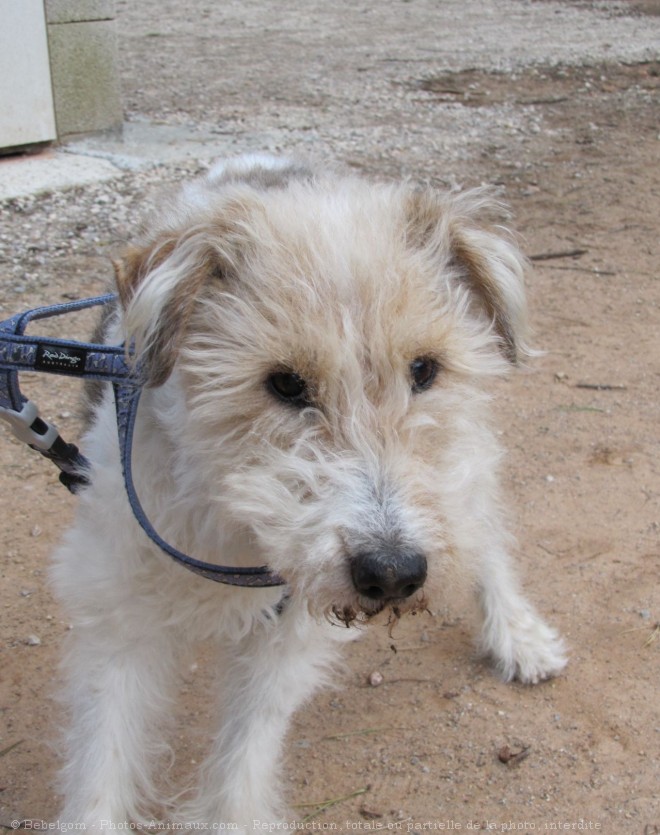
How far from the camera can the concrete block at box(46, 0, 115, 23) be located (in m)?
7.58

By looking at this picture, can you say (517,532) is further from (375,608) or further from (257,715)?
(375,608)

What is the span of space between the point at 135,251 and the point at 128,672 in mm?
1078

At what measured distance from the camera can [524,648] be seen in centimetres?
339

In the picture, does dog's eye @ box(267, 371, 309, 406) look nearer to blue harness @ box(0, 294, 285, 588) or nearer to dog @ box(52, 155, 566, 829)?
dog @ box(52, 155, 566, 829)

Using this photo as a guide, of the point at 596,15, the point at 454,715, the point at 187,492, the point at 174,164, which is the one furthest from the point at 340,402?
the point at 596,15

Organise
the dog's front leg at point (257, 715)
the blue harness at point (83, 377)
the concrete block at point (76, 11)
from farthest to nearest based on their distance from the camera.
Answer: the concrete block at point (76, 11) → the dog's front leg at point (257, 715) → the blue harness at point (83, 377)

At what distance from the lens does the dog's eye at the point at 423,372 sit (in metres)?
2.28

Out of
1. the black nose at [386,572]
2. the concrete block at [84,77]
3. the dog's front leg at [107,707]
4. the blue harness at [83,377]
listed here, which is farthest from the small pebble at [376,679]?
the concrete block at [84,77]

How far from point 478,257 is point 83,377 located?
41.7 inches

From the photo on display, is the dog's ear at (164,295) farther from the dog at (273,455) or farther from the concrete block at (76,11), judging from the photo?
the concrete block at (76,11)

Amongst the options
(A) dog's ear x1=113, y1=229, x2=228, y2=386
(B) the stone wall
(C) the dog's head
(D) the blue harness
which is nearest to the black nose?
(C) the dog's head

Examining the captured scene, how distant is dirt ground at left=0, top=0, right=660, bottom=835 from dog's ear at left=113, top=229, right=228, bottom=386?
1.35 metres

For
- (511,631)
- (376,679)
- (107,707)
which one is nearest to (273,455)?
(107,707)

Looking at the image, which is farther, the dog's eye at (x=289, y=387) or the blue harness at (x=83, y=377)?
the blue harness at (x=83, y=377)
